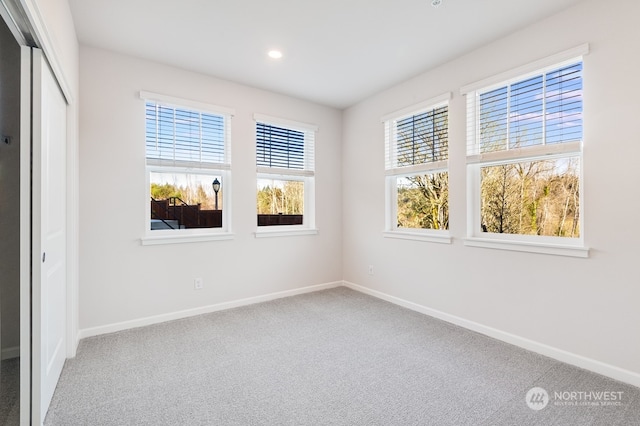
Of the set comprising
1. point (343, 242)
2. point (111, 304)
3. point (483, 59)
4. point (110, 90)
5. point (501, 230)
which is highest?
point (483, 59)

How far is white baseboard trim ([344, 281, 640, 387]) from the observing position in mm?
2156

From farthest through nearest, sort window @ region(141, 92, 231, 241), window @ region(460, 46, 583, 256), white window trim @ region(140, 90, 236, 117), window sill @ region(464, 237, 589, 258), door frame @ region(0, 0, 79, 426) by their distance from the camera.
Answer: window @ region(141, 92, 231, 241)
white window trim @ region(140, 90, 236, 117)
window @ region(460, 46, 583, 256)
window sill @ region(464, 237, 589, 258)
door frame @ region(0, 0, 79, 426)

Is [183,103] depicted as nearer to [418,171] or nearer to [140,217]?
[140,217]

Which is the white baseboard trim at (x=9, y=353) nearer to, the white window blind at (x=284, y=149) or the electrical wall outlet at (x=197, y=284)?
the electrical wall outlet at (x=197, y=284)

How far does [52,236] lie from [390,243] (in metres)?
3.30

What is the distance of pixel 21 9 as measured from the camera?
137 cm

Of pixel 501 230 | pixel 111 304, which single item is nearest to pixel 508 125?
pixel 501 230

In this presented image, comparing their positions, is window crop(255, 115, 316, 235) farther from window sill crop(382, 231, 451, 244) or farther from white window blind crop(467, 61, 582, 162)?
white window blind crop(467, 61, 582, 162)

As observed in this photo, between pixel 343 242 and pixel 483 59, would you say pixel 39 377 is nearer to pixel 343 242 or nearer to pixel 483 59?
pixel 343 242

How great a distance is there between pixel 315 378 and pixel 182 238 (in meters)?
2.09

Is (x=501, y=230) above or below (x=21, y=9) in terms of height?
below

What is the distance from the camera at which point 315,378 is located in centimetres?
221

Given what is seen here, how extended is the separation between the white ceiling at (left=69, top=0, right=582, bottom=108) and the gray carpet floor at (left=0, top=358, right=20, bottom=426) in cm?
265

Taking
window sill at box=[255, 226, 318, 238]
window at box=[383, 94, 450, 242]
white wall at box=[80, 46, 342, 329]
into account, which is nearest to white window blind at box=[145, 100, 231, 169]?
white wall at box=[80, 46, 342, 329]
